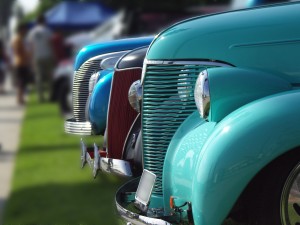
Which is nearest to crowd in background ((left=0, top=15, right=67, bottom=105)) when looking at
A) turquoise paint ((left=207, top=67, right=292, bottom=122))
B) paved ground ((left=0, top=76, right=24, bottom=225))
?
paved ground ((left=0, top=76, right=24, bottom=225))

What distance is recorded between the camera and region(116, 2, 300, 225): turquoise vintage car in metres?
3.66

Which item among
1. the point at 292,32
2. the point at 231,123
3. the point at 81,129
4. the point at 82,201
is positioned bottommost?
the point at 82,201

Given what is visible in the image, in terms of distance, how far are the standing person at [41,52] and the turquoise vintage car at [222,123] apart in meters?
12.3

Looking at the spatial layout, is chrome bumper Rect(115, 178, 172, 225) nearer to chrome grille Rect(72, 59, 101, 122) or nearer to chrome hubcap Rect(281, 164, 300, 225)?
chrome hubcap Rect(281, 164, 300, 225)

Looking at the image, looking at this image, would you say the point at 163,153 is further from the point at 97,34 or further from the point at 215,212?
the point at 97,34

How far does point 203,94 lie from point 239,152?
42 cm

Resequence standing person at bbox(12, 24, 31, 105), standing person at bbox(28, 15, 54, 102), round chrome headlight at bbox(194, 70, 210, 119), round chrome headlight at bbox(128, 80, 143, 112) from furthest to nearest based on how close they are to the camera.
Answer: standing person at bbox(12, 24, 31, 105)
standing person at bbox(28, 15, 54, 102)
round chrome headlight at bbox(128, 80, 143, 112)
round chrome headlight at bbox(194, 70, 210, 119)

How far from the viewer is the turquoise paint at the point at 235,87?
3949 millimetres

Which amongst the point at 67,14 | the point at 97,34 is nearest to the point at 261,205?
the point at 97,34

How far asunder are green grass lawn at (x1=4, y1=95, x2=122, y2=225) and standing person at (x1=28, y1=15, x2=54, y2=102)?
18.5 ft

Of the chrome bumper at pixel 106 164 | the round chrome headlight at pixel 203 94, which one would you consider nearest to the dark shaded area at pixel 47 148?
the chrome bumper at pixel 106 164

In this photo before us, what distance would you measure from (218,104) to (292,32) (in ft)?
2.03

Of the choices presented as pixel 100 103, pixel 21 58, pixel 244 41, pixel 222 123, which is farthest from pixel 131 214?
pixel 21 58

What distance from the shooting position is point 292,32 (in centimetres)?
418
